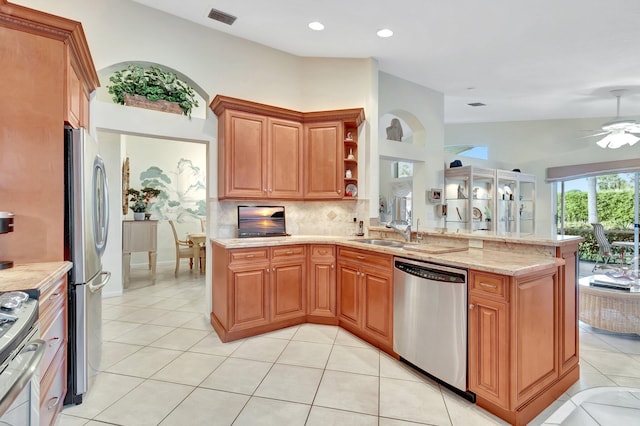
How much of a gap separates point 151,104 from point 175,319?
7.72ft

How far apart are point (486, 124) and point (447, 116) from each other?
1442 mm

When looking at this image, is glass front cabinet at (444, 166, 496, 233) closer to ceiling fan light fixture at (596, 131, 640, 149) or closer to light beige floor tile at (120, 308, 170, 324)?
ceiling fan light fixture at (596, 131, 640, 149)

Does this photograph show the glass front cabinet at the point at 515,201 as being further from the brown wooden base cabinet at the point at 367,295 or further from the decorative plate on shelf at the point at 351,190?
the brown wooden base cabinet at the point at 367,295

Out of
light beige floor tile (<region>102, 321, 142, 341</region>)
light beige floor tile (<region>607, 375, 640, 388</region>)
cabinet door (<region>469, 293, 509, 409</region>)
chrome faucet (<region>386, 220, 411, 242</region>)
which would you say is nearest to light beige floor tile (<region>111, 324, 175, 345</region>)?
light beige floor tile (<region>102, 321, 142, 341</region>)

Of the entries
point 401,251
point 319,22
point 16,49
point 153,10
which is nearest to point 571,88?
point 319,22

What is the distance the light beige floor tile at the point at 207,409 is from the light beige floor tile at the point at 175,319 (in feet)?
4.80

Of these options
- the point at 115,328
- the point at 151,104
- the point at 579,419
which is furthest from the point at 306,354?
the point at 151,104

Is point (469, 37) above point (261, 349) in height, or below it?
above

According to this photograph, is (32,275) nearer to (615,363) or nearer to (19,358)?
(19,358)

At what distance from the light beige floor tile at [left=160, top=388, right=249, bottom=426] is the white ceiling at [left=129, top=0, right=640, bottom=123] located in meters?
3.36

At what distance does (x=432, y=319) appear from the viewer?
7.41 feet

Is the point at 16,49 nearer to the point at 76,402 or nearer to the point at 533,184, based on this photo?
the point at 76,402

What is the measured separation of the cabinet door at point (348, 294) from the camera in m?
3.12

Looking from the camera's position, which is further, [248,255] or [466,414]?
[248,255]
